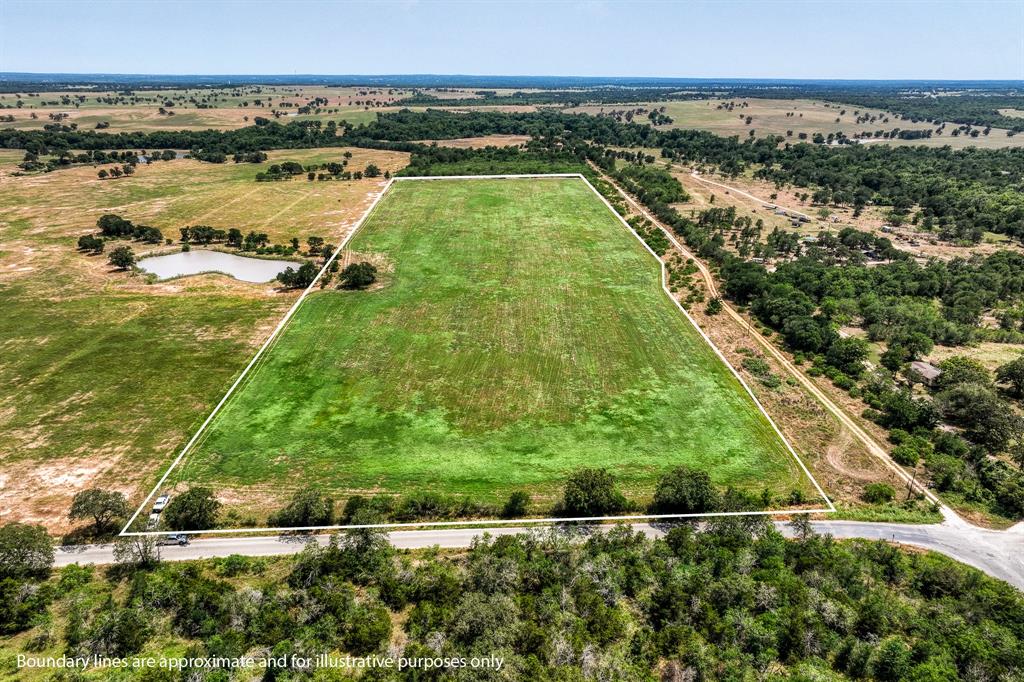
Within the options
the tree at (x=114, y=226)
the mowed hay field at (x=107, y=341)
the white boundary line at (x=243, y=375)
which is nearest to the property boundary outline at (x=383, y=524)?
the white boundary line at (x=243, y=375)

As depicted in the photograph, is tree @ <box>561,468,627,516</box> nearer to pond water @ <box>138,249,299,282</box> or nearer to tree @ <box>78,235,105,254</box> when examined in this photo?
pond water @ <box>138,249,299,282</box>

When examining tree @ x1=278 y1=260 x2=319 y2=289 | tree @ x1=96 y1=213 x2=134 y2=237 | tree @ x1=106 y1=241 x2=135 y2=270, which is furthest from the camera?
tree @ x1=96 y1=213 x2=134 y2=237

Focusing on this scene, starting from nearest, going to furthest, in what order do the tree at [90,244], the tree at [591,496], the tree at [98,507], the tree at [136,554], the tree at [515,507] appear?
the tree at [136,554] < the tree at [98,507] < the tree at [591,496] < the tree at [515,507] < the tree at [90,244]

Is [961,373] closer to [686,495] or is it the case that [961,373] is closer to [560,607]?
[686,495]

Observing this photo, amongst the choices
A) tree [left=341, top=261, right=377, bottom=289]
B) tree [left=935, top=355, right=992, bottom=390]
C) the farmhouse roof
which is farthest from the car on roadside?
the farmhouse roof

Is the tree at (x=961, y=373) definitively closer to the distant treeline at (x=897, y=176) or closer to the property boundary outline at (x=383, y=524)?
the property boundary outline at (x=383, y=524)
